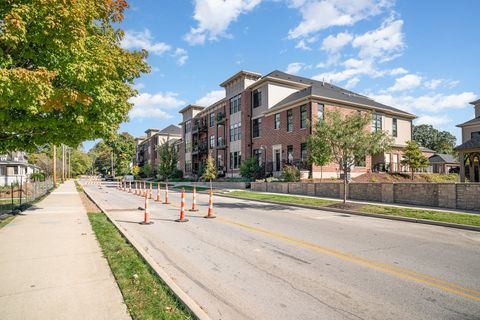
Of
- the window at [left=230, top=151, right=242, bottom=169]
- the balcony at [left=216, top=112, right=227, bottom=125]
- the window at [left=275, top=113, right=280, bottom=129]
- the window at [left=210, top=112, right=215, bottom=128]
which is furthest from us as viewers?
the window at [left=210, top=112, right=215, bottom=128]

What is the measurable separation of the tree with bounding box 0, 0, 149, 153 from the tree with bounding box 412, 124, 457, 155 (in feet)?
341

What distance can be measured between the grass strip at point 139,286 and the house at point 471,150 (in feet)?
78.3

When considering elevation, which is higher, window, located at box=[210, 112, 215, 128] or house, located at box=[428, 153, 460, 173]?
window, located at box=[210, 112, 215, 128]

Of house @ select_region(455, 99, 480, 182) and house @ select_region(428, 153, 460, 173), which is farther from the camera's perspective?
house @ select_region(428, 153, 460, 173)

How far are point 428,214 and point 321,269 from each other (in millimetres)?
9240

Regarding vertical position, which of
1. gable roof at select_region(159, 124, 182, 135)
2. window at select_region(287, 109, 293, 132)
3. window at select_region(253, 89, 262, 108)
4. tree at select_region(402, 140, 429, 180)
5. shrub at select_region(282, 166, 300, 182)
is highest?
gable roof at select_region(159, 124, 182, 135)

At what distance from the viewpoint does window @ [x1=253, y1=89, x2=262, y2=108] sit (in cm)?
3654

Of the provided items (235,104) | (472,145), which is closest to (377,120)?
(472,145)

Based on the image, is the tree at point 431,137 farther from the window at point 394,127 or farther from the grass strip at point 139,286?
the grass strip at point 139,286

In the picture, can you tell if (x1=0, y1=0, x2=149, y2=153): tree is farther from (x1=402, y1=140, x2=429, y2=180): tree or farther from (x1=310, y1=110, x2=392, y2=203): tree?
(x1=402, y1=140, x2=429, y2=180): tree

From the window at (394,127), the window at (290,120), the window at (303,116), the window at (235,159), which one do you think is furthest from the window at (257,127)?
the window at (394,127)

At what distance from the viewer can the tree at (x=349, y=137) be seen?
15.7 metres

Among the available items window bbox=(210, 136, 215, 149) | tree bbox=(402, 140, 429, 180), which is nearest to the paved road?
tree bbox=(402, 140, 429, 180)

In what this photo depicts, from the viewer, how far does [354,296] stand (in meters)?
4.62
